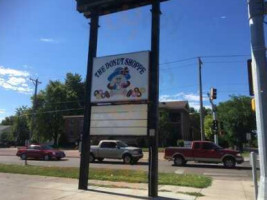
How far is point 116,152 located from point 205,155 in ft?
24.3

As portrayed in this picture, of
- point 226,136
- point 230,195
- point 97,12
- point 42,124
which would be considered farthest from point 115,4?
point 42,124

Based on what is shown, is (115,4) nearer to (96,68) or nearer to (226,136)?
(96,68)

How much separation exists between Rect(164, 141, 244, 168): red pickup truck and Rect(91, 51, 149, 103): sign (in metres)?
15.3

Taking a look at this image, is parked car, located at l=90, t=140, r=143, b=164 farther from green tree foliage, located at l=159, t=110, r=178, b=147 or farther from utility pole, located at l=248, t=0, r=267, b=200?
green tree foliage, located at l=159, t=110, r=178, b=147

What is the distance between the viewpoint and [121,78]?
12.8 m

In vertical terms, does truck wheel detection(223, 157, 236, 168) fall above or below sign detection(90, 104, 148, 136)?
below

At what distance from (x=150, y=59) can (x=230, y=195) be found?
17.4 feet

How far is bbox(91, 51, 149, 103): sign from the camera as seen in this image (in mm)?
12180

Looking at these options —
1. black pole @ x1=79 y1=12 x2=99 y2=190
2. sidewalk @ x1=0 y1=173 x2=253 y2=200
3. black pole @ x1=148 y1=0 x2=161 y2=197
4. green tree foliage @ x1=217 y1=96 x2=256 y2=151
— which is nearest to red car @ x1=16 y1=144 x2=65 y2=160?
sidewalk @ x1=0 y1=173 x2=253 y2=200

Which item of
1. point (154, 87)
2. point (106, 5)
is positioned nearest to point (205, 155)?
point (154, 87)

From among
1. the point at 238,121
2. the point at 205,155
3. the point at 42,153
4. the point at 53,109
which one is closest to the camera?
the point at 205,155

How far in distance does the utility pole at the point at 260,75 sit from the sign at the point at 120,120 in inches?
203

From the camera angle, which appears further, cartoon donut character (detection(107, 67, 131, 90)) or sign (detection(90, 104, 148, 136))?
cartoon donut character (detection(107, 67, 131, 90))

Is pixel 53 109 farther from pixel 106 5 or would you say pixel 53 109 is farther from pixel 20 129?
pixel 106 5
